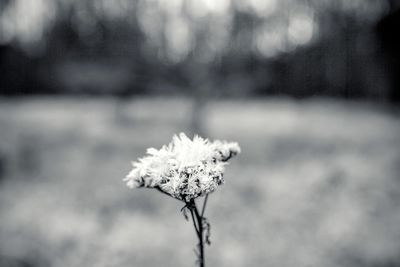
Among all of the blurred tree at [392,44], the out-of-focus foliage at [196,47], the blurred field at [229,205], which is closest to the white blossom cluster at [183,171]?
the blurred field at [229,205]

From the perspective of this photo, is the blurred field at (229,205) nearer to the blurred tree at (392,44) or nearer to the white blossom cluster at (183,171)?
the white blossom cluster at (183,171)

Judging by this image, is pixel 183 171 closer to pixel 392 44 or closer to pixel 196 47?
pixel 196 47

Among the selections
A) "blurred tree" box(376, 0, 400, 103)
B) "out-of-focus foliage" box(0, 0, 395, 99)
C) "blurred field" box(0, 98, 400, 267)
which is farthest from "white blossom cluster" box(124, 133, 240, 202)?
"blurred tree" box(376, 0, 400, 103)

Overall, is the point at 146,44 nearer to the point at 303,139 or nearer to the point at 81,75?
the point at 81,75

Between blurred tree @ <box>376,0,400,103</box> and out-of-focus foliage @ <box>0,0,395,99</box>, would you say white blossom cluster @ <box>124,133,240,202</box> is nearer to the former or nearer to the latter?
out-of-focus foliage @ <box>0,0,395,99</box>

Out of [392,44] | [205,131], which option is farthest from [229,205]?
[392,44]

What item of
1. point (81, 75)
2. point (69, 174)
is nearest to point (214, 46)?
point (69, 174)
